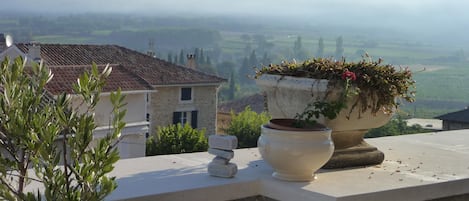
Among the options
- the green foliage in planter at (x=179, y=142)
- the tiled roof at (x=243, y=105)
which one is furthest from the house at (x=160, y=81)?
the tiled roof at (x=243, y=105)

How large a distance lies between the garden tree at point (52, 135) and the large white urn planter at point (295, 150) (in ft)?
5.19

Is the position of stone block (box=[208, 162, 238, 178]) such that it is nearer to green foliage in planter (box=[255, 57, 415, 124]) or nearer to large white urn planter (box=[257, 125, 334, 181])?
large white urn planter (box=[257, 125, 334, 181])

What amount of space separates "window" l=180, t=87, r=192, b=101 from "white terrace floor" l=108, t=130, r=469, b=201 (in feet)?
116

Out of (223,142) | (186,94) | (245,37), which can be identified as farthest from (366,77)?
(245,37)

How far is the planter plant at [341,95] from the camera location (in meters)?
4.25

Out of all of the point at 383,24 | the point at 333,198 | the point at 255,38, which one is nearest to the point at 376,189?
the point at 333,198

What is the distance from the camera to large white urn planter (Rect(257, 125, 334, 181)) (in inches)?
152

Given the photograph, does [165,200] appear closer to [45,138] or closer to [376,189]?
[376,189]

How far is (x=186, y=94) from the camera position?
4069 centimetres

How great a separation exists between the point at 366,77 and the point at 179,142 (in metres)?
24.8

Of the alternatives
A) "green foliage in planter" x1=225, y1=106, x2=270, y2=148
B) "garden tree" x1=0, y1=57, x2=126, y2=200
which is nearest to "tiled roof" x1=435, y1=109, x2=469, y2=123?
"garden tree" x1=0, y1=57, x2=126, y2=200

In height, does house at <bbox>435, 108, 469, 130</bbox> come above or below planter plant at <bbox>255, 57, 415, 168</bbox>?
below

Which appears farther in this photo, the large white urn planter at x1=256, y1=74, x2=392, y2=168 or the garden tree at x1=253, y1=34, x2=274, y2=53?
the garden tree at x1=253, y1=34, x2=274, y2=53

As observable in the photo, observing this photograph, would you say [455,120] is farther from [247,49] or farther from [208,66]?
[247,49]
